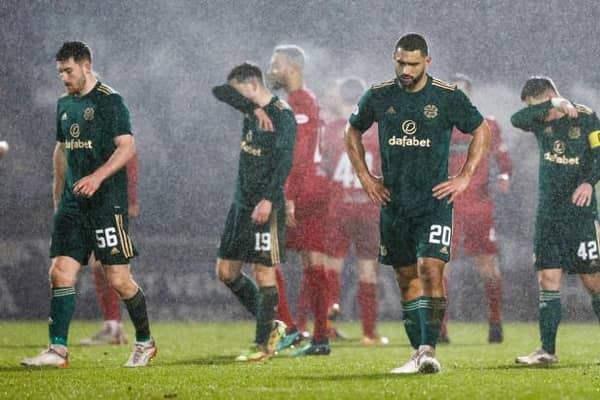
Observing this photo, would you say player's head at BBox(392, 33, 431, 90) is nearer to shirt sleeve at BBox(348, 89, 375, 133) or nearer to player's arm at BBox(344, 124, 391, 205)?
shirt sleeve at BBox(348, 89, 375, 133)

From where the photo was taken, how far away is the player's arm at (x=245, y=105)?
24.4 feet

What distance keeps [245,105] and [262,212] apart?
2.23ft

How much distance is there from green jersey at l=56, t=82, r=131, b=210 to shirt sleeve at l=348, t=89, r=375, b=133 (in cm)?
122

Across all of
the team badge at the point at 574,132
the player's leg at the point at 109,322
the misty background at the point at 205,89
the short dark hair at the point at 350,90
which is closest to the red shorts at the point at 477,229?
the short dark hair at the point at 350,90

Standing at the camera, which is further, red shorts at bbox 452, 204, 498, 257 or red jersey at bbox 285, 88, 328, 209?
red shorts at bbox 452, 204, 498, 257

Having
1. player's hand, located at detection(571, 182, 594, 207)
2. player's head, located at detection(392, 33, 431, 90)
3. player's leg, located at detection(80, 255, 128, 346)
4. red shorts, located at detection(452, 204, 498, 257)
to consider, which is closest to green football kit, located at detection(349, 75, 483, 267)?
player's head, located at detection(392, 33, 431, 90)

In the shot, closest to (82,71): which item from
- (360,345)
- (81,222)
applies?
(81,222)

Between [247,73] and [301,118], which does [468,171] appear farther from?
[301,118]

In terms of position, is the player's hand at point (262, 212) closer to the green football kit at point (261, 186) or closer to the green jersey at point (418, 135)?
the green football kit at point (261, 186)

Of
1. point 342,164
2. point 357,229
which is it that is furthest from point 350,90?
point 357,229

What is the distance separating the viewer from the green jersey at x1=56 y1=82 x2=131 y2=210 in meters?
6.60

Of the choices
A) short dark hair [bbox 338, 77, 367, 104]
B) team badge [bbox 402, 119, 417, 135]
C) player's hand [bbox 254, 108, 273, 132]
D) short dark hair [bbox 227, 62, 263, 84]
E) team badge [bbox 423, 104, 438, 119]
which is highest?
short dark hair [bbox 338, 77, 367, 104]

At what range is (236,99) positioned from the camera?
755 cm

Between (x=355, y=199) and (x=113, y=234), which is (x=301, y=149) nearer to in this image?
(x=355, y=199)
